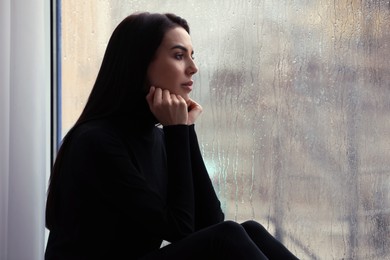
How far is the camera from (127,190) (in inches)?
36.7

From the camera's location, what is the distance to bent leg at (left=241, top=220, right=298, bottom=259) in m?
1.04

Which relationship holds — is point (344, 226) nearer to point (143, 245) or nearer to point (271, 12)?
point (271, 12)

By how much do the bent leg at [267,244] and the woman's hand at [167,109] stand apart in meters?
0.29

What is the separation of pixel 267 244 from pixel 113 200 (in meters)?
0.36

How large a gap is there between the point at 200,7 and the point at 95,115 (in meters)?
0.69

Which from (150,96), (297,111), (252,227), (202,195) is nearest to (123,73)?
(150,96)

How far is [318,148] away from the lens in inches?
61.6

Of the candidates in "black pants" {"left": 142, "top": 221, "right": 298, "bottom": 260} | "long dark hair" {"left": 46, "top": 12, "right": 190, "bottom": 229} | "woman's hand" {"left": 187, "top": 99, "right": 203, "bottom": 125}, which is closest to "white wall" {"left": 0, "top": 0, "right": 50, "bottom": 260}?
"long dark hair" {"left": 46, "top": 12, "right": 190, "bottom": 229}

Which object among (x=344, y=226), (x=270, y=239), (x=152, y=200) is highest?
(x=152, y=200)

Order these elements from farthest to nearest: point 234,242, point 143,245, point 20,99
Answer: point 20,99, point 143,245, point 234,242

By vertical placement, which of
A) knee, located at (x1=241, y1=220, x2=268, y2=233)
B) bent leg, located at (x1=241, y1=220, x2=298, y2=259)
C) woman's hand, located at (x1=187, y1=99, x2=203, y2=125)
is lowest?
bent leg, located at (x1=241, y1=220, x2=298, y2=259)

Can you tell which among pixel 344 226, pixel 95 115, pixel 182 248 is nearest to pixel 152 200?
pixel 182 248

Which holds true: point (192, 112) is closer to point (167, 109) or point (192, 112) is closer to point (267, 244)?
point (167, 109)

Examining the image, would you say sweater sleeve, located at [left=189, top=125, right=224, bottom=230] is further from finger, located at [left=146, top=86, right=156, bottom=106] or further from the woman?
finger, located at [left=146, top=86, right=156, bottom=106]
